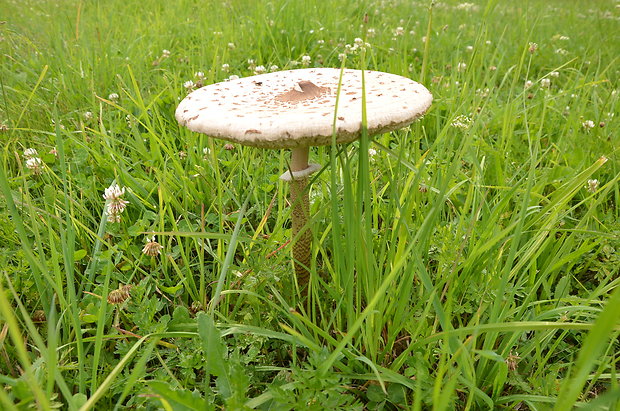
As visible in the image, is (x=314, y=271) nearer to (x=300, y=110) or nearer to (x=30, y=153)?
(x=300, y=110)

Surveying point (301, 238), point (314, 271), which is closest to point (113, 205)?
point (301, 238)

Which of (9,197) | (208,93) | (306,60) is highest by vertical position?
A: (208,93)

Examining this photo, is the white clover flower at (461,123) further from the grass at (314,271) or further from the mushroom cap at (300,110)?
the mushroom cap at (300,110)

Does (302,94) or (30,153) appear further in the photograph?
(30,153)

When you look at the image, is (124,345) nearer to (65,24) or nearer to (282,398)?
(282,398)

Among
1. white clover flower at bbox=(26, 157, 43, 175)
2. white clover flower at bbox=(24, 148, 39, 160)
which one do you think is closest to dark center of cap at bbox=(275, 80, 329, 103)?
white clover flower at bbox=(26, 157, 43, 175)

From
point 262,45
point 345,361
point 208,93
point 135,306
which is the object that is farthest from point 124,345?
Result: point 262,45

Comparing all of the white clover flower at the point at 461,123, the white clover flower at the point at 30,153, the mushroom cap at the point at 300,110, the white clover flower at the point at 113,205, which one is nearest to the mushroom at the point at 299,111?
the mushroom cap at the point at 300,110
